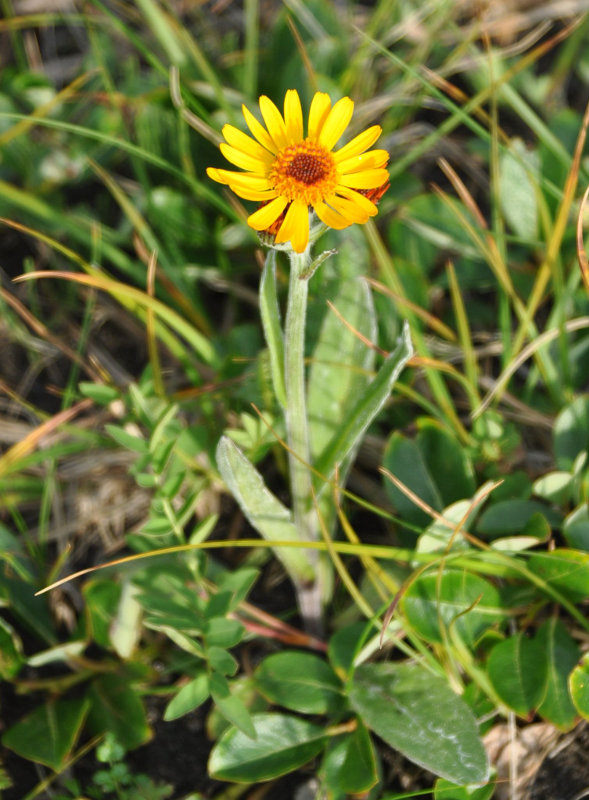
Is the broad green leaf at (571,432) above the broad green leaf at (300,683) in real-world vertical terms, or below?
above

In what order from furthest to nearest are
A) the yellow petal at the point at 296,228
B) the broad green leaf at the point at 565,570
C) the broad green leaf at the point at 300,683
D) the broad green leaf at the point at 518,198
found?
1. the broad green leaf at the point at 518,198
2. the broad green leaf at the point at 300,683
3. the broad green leaf at the point at 565,570
4. the yellow petal at the point at 296,228

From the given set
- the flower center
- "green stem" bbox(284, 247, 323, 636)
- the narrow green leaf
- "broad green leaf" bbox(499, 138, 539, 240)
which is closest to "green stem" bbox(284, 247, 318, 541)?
"green stem" bbox(284, 247, 323, 636)

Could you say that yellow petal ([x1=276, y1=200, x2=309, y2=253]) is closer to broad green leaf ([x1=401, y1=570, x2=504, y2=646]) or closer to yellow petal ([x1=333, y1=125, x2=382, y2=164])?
yellow petal ([x1=333, y1=125, x2=382, y2=164])

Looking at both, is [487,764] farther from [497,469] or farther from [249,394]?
[249,394]

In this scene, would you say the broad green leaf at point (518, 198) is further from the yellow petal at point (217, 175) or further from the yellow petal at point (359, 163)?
the yellow petal at point (217, 175)

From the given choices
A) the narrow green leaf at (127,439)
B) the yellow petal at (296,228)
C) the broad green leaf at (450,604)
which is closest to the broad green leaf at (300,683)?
the broad green leaf at (450,604)

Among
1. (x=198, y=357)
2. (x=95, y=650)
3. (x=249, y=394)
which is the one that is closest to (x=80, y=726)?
(x=95, y=650)
